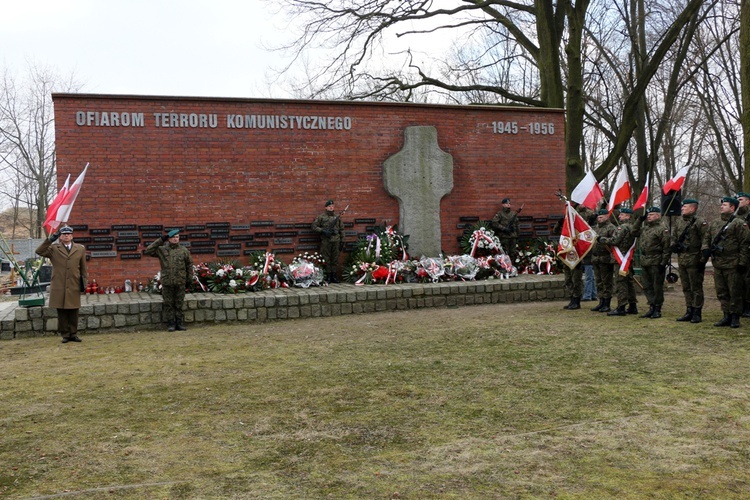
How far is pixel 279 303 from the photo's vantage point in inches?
451

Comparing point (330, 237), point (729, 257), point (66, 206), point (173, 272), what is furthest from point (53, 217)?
point (729, 257)

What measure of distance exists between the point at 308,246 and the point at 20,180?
3005 centimetres

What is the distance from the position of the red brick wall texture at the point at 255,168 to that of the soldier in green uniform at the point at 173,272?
8.38 ft

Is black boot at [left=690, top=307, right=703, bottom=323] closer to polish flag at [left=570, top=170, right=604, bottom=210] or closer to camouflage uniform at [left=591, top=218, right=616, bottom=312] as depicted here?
camouflage uniform at [left=591, top=218, right=616, bottom=312]

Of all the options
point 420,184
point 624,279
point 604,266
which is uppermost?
point 420,184

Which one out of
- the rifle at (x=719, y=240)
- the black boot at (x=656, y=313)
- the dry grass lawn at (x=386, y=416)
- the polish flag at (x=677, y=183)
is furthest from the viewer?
the black boot at (x=656, y=313)

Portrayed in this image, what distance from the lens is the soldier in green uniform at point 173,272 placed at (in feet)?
34.2

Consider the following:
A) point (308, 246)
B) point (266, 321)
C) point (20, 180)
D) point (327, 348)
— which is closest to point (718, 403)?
point (327, 348)

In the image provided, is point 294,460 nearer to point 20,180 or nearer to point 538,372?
point 538,372

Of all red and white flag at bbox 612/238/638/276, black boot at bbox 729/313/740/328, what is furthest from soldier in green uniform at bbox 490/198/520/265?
black boot at bbox 729/313/740/328

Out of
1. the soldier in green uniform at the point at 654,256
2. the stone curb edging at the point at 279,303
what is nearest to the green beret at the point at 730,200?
the soldier in green uniform at the point at 654,256

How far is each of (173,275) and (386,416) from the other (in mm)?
5935

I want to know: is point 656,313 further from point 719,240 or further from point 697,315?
point 719,240

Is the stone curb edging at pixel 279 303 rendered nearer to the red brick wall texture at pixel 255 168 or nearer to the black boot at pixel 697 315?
the red brick wall texture at pixel 255 168
